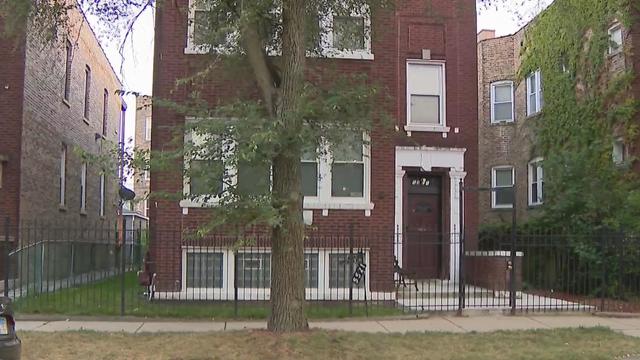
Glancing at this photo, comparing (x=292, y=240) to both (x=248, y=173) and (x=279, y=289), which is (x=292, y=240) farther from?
(x=248, y=173)

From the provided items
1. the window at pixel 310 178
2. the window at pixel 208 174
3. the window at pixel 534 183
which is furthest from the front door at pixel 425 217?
the window at pixel 208 174

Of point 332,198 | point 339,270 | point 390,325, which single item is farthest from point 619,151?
point 390,325

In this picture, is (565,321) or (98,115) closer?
(565,321)

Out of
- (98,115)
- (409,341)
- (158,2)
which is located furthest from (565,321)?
(98,115)

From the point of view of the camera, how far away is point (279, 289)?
916 cm

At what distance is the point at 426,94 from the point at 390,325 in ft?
22.4

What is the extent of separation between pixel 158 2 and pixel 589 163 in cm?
1090

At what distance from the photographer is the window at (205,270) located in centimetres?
1277

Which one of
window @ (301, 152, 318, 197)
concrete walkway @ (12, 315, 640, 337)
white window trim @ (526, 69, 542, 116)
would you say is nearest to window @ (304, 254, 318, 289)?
window @ (301, 152, 318, 197)

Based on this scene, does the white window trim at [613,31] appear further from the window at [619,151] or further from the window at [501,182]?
the window at [501,182]

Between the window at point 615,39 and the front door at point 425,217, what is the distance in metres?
5.81

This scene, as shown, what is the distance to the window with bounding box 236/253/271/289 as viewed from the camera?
12.8m

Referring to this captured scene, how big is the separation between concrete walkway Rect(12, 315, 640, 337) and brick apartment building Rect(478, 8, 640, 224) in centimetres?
909

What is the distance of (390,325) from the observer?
11.1 meters
